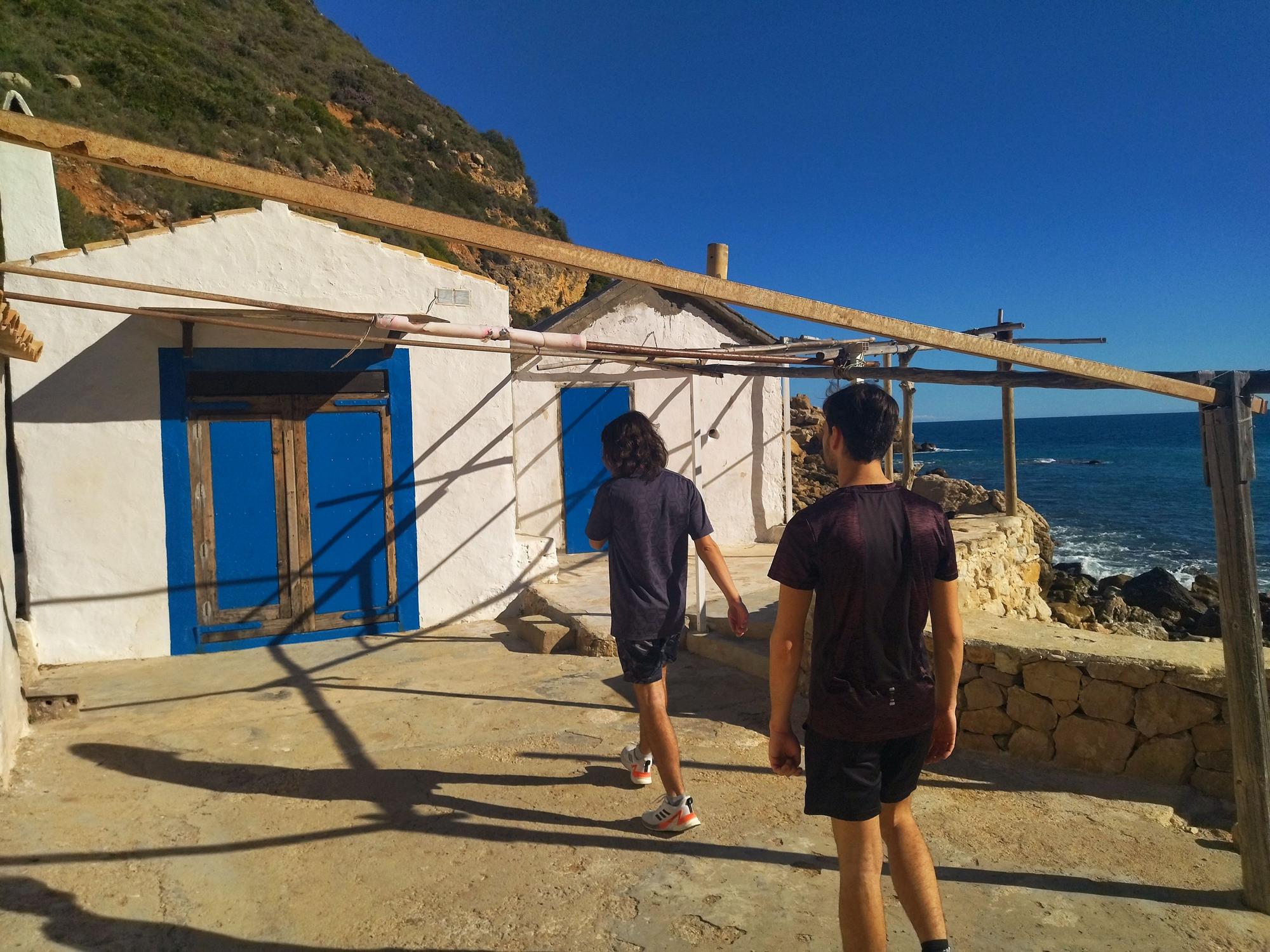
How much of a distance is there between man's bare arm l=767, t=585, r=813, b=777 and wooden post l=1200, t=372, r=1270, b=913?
6.15ft

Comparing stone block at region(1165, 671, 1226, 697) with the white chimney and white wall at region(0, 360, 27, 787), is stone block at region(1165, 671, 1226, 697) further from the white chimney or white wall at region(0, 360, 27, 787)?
the white chimney

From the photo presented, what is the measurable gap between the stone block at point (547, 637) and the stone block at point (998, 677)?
3249mm

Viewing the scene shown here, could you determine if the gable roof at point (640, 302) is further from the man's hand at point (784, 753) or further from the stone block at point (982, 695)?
the man's hand at point (784, 753)

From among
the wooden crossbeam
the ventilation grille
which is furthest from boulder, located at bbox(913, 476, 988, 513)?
the wooden crossbeam

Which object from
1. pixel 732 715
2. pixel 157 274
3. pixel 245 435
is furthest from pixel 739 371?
pixel 157 274

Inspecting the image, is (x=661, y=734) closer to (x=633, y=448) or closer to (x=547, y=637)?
(x=633, y=448)

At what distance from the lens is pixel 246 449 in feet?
20.7

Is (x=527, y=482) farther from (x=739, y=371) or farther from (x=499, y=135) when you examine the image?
(x=499, y=135)

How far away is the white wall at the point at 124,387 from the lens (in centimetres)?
573

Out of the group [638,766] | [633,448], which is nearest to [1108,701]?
[638,766]

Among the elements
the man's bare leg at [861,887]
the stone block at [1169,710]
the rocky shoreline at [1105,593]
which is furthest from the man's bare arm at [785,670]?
the rocky shoreline at [1105,593]

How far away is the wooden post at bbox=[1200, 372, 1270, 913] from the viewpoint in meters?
2.82

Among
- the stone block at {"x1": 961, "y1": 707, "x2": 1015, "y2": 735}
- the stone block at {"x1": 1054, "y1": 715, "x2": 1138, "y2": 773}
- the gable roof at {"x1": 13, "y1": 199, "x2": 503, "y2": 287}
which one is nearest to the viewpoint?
the stone block at {"x1": 1054, "y1": 715, "x2": 1138, "y2": 773}

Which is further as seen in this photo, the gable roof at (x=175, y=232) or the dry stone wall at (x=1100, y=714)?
the gable roof at (x=175, y=232)
